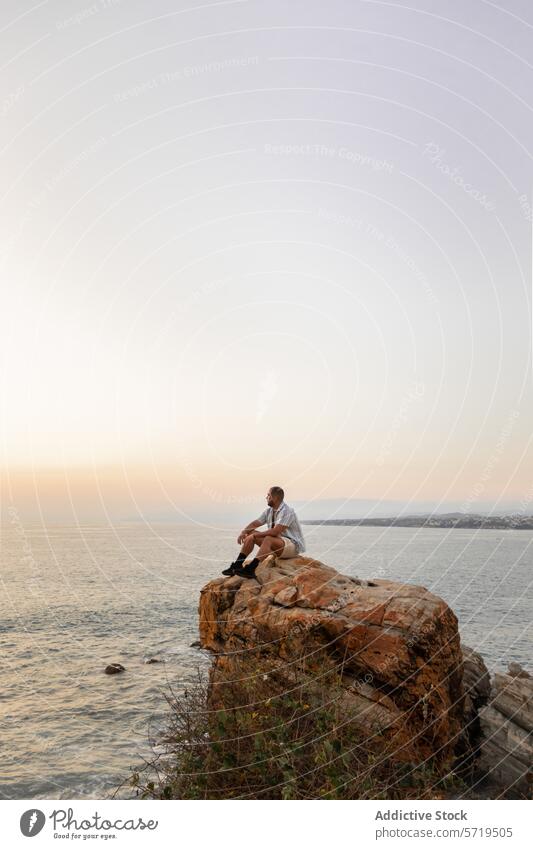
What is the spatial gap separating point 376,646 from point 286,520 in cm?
311

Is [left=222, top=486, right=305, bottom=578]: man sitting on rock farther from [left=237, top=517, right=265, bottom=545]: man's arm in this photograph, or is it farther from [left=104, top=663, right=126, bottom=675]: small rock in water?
[left=104, top=663, right=126, bottom=675]: small rock in water

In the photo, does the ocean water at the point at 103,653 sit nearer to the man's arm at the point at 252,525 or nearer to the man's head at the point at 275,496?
the man's arm at the point at 252,525

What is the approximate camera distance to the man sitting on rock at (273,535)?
10.9 metres

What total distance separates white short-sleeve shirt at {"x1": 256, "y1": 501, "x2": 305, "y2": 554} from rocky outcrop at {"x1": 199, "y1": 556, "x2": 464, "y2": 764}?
1.01 meters

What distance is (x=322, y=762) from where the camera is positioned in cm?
664

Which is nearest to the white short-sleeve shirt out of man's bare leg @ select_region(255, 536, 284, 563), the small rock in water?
man's bare leg @ select_region(255, 536, 284, 563)

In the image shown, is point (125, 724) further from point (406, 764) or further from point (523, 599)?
point (523, 599)

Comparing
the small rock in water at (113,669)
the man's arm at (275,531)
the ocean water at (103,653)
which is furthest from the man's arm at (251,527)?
the small rock in water at (113,669)

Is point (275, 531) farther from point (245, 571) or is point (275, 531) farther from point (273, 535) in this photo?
point (245, 571)

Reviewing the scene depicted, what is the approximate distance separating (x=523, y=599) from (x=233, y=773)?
41.6 metres

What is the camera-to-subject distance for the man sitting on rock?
35.9ft

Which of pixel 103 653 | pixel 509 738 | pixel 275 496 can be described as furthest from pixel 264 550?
pixel 103 653

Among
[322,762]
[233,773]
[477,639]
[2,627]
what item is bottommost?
[2,627]
